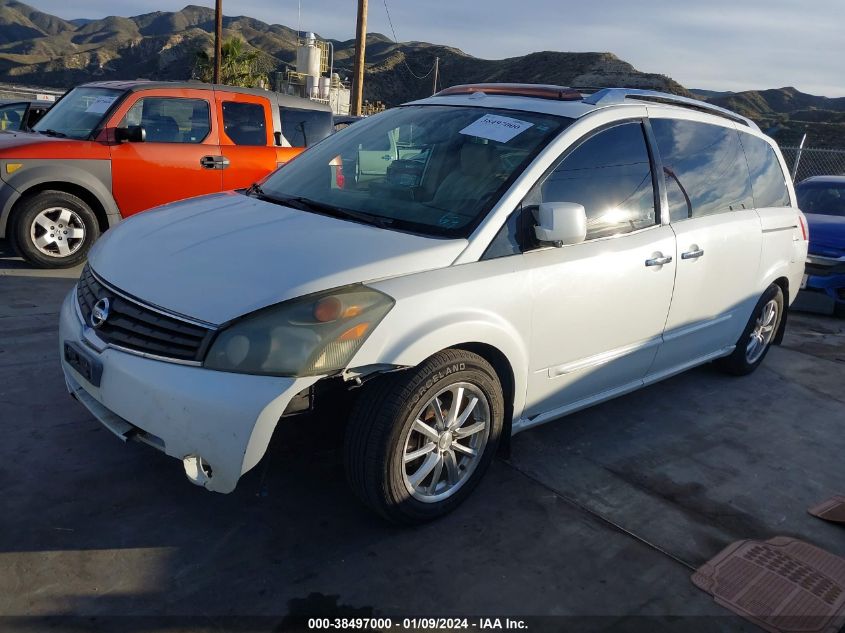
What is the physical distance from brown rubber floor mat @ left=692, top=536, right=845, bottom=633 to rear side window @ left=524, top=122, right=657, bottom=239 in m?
1.60

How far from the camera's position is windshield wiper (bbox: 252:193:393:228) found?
324 centimetres

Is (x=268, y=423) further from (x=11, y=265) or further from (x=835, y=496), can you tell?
(x=11, y=265)

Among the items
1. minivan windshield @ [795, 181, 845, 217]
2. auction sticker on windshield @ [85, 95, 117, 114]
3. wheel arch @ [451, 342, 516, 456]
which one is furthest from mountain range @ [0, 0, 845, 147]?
wheel arch @ [451, 342, 516, 456]

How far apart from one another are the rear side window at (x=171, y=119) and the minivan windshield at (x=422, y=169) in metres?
3.80

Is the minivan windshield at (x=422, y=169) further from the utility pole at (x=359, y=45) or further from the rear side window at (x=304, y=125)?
the utility pole at (x=359, y=45)

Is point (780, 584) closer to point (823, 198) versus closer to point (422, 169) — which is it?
point (422, 169)

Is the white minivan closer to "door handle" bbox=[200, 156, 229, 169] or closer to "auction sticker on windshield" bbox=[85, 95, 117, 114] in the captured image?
"door handle" bbox=[200, 156, 229, 169]

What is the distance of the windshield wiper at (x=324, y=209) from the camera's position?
127 inches

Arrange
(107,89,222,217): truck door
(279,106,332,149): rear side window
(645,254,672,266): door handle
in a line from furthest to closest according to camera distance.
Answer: (279,106,332,149): rear side window
(107,89,222,217): truck door
(645,254,672,266): door handle

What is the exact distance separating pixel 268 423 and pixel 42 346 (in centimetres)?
299

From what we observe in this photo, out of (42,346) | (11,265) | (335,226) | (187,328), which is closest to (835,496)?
(335,226)

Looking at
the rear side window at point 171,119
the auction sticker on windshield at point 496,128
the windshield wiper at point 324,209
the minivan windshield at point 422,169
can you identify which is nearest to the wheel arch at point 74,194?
the rear side window at point 171,119

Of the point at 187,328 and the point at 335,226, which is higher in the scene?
the point at 335,226

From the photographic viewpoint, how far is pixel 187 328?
2.59 meters
